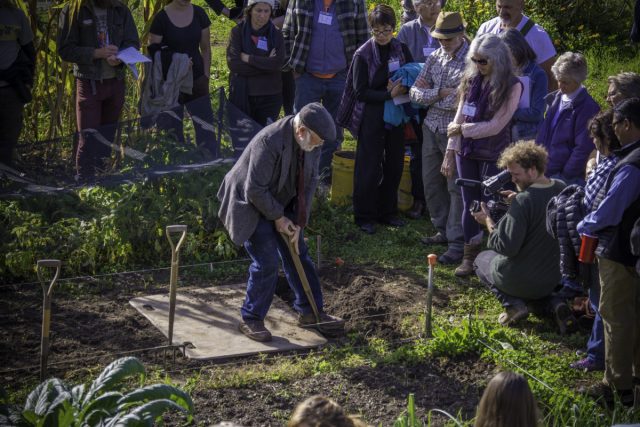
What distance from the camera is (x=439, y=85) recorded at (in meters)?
9.07

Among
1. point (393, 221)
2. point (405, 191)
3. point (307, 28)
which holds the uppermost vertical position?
point (307, 28)

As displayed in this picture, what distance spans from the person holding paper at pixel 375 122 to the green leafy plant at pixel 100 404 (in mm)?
4600

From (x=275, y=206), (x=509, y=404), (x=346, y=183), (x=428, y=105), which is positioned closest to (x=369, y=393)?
(x=275, y=206)

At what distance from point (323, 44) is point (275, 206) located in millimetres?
4019

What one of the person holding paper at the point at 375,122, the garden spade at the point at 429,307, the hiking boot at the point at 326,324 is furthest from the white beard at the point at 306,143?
the person holding paper at the point at 375,122

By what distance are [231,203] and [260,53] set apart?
3.38 metres

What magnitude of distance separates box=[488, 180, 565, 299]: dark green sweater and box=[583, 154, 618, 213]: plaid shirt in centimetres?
84

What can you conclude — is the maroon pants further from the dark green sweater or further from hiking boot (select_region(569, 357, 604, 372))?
hiking boot (select_region(569, 357, 604, 372))

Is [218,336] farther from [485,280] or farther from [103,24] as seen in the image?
[103,24]

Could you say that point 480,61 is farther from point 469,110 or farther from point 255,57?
point 255,57

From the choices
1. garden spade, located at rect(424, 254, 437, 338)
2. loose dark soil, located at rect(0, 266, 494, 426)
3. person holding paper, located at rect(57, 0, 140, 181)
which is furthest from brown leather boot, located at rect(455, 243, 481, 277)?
person holding paper, located at rect(57, 0, 140, 181)

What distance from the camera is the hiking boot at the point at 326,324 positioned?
24.8 ft

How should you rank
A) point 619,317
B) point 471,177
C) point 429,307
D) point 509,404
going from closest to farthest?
point 509,404 < point 619,317 < point 429,307 < point 471,177

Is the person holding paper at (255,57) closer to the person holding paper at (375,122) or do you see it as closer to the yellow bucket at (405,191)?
the person holding paper at (375,122)
